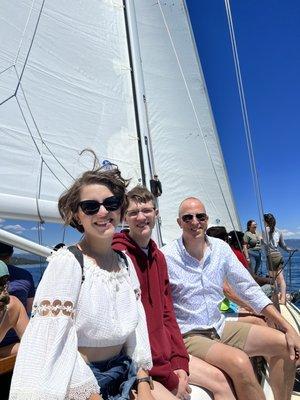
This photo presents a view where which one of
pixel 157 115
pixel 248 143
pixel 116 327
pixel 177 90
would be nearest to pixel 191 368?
pixel 116 327

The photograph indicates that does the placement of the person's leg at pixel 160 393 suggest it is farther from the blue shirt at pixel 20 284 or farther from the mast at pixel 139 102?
the mast at pixel 139 102

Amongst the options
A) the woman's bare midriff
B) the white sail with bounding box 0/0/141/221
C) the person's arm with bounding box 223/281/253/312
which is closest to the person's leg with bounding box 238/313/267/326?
the person's arm with bounding box 223/281/253/312

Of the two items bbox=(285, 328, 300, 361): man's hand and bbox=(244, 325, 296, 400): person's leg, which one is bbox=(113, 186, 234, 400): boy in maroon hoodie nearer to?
bbox=(244, 325, 296, 400): person's leg

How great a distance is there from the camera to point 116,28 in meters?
4.28

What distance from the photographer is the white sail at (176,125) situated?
17.8 ft

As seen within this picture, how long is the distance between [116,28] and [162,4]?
2.44m

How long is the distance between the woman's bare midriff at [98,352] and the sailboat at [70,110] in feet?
2.82

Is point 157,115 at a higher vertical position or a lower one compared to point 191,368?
higher

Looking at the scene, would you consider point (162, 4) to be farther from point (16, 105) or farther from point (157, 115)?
point (16, 105)

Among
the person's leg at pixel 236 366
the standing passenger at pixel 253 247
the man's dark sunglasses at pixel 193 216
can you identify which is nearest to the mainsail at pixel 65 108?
the man's dark sunglasses at pixel 193 216

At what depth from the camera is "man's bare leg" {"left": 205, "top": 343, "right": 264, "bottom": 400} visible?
224 cm

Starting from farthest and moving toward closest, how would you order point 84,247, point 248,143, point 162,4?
point 162,4
point 248,143
point 84,247

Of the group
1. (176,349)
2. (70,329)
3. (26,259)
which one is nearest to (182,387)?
(176,349)

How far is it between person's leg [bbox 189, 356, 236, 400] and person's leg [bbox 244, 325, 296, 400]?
425 mm
